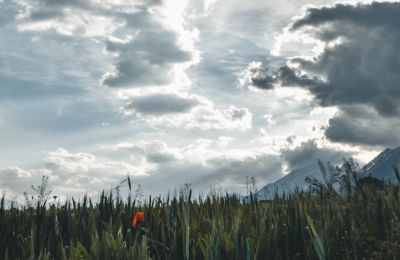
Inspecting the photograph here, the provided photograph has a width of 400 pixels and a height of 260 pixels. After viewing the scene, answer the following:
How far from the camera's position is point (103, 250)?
14.1ft

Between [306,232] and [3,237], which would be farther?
[3,237]

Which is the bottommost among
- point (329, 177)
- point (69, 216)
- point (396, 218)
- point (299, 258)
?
point (299, 258)

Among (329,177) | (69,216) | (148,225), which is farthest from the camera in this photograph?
(329,177)

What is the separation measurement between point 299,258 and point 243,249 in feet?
3.31

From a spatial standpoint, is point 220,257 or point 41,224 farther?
point 41,224

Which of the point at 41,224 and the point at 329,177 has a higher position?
the point at 329,177

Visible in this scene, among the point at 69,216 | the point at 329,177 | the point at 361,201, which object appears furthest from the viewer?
the point at 329,177

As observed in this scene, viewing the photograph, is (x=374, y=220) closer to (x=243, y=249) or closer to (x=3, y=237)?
(x=243, y=249)

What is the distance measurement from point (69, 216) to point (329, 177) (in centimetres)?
444

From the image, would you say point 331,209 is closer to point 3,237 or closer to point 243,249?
point 243,249

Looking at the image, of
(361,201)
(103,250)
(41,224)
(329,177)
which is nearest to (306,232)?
(361,201)

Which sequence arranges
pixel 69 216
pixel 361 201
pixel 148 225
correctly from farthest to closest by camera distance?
pixel 361 201 < pixel 69 216 < pixel 148 225

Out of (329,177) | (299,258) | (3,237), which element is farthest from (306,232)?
(3,237)

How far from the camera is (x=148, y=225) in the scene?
6.03 meters
